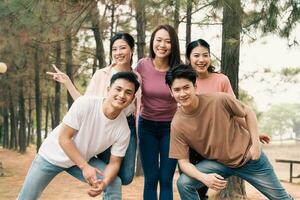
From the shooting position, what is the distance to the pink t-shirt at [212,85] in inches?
152

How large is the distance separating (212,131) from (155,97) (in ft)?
1.97

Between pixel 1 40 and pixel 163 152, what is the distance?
39.3ft

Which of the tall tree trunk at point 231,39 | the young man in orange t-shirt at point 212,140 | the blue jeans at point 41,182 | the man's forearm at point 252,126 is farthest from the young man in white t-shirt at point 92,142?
the tall tree trunk at point 231,39

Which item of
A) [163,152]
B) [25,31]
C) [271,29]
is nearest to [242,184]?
[271,29]

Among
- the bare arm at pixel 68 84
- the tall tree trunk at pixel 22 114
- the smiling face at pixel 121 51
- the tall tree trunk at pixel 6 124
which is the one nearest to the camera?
the smiling face at pixel 121 51

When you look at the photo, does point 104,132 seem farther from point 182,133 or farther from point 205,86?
point 205,86

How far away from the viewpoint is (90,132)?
3.49 meters

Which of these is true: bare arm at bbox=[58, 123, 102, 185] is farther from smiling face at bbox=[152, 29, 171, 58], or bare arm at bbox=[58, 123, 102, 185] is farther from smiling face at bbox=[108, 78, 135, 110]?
smiling face at bbox=[152, 29, 171, 58]

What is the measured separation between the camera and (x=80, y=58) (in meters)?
17.6

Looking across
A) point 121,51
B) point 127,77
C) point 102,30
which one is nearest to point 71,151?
point 127,77

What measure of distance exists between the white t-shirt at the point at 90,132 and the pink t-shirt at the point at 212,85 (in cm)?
76

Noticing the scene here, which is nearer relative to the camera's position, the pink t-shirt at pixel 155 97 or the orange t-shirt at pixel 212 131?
the orange t-shirt at pixel 212 131

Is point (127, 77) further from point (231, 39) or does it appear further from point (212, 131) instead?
point (231, 39)

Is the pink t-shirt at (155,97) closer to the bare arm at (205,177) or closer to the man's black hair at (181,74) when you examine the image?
the man's black hair at (181,74)
